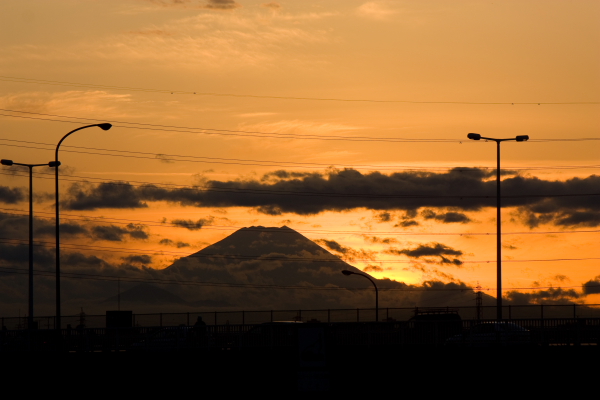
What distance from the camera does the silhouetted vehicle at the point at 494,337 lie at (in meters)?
41.6

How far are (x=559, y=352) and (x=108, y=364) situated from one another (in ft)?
65.9

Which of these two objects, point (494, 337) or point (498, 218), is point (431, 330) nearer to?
point (494, 337)

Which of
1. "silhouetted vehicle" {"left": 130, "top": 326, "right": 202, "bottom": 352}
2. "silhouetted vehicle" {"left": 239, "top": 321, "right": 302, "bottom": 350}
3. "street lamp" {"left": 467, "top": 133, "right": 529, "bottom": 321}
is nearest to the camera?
"silhouetted vehicle" {"left": 130, "top": 326, "right": 202, "bottom": 352}

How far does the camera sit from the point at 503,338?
42094mm

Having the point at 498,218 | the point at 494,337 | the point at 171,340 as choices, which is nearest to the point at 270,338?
the point at 171,340

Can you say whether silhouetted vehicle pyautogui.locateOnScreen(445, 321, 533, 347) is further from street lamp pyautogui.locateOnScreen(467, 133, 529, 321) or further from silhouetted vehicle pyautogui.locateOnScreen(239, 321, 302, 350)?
street lamp pyautogui.locateOnScreen(467, 133, 529, 321)

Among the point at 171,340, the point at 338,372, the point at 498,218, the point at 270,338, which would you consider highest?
the point at 498,218

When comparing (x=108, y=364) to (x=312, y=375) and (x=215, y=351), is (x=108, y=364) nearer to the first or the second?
(x=215, y=351)

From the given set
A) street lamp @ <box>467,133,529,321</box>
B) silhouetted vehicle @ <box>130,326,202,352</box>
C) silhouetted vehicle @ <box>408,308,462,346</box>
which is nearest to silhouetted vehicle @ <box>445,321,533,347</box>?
silhouetted vehicle @ <box>408,308,462,346</box>

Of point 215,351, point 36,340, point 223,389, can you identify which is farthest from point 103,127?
point 223,389

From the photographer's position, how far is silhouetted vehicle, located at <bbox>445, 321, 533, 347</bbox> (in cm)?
4156

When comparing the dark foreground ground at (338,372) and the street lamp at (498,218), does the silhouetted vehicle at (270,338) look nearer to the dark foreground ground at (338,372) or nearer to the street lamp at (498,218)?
the dark foreground ground at (338,372)

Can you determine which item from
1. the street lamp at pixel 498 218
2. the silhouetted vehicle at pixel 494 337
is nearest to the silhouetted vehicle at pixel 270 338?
the silhouetted vehicle at pixel 494 337

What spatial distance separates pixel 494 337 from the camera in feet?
138
